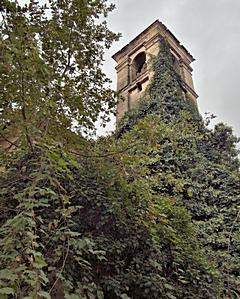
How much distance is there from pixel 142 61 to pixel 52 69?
1428cm

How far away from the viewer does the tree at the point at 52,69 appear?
3510mm

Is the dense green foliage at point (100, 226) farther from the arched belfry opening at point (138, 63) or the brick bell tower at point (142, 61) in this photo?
the arched belfry opening at point (138, 63)

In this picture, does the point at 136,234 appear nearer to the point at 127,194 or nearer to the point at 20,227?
the point at 127,194

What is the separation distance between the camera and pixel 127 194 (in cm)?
488

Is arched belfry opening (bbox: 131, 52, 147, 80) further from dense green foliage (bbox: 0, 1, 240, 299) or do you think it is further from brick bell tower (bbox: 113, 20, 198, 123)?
dense green foliage (bbox: 0, 1, 240, 299)

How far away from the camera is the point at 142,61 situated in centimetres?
1777

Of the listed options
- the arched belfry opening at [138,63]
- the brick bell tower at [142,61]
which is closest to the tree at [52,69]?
the brick bell tower at [142,61]

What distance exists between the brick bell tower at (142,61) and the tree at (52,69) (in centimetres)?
981

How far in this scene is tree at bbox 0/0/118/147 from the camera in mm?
3510

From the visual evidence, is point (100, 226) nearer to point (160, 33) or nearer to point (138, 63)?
point (160, 33)

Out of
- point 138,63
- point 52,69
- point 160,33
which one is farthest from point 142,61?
point 52,69

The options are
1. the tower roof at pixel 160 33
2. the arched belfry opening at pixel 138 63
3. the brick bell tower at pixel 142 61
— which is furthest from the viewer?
the arched belfry opening at pixel 138 63

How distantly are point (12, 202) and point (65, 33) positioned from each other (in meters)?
2.56

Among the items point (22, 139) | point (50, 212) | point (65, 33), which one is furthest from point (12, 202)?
point (65, 33)
